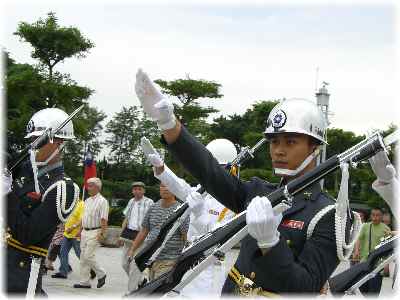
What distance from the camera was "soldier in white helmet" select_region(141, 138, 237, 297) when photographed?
17.5 feet

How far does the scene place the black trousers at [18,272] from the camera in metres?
5.87

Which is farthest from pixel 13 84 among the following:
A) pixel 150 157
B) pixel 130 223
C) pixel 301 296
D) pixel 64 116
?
pixel 301 296

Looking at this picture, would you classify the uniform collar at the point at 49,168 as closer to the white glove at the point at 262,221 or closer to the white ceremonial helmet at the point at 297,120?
the white ceremonial helmet at the point at 297,120

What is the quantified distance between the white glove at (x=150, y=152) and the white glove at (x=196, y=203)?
0.35 meters

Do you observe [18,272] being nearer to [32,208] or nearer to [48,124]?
[32,208]

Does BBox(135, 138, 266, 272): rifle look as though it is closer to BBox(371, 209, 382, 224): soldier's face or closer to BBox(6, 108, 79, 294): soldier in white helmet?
BBox(6, 108, 79, 294): soldier in white helmet

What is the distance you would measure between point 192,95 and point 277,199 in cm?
3916

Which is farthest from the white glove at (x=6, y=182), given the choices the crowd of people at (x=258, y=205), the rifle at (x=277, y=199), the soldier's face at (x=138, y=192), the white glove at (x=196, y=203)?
the soldier's face at (x=138, y=192)

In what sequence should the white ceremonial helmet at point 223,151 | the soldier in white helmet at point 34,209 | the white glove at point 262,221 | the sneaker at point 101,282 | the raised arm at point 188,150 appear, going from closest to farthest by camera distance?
the white glove at point 262,221 < the raised arm at point 188,150 < the soldier in white helmet at point 34,209 < the white ceremonial helmet at point 223,151 < the sneaker at point 101,282

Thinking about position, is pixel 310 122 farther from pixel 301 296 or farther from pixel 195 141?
pixel 301 296

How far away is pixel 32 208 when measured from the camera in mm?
6168

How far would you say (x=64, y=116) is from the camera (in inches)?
278

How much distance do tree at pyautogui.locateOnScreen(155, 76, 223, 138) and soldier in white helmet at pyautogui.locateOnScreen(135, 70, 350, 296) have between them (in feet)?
115

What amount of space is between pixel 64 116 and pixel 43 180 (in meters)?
0.91
